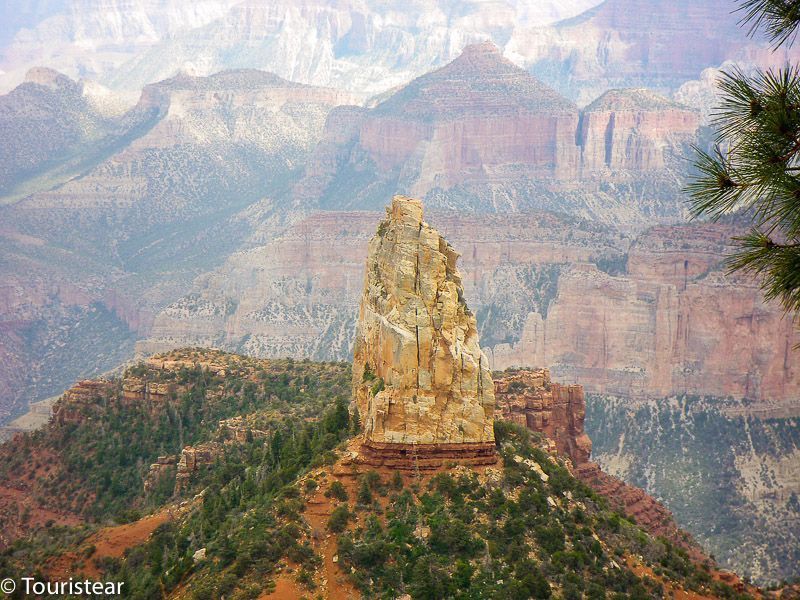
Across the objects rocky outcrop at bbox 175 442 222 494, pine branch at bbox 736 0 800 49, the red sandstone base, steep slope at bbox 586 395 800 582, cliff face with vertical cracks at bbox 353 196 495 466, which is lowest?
steep slope at bbox 586 395 800 582

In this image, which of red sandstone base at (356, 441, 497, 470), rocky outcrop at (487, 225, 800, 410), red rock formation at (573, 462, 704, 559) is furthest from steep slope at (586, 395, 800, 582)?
red sandstone base at (356, 441, 497, 470)

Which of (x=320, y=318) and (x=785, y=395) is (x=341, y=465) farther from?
(x=320, y=318)

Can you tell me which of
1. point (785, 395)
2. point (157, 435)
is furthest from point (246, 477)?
point (785, 395)

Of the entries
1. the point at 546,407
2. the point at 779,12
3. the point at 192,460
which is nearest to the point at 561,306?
the point at 546,407

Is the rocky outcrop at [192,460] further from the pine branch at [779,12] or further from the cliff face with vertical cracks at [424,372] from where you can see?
the pine branch at [779,12]

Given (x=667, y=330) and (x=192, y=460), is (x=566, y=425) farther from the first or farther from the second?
(x=667, y=330)

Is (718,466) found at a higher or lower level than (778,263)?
lower

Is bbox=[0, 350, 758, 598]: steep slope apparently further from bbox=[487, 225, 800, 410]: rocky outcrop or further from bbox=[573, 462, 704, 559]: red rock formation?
bbox=[487, 225, 800, 410]: rocky outcrop
